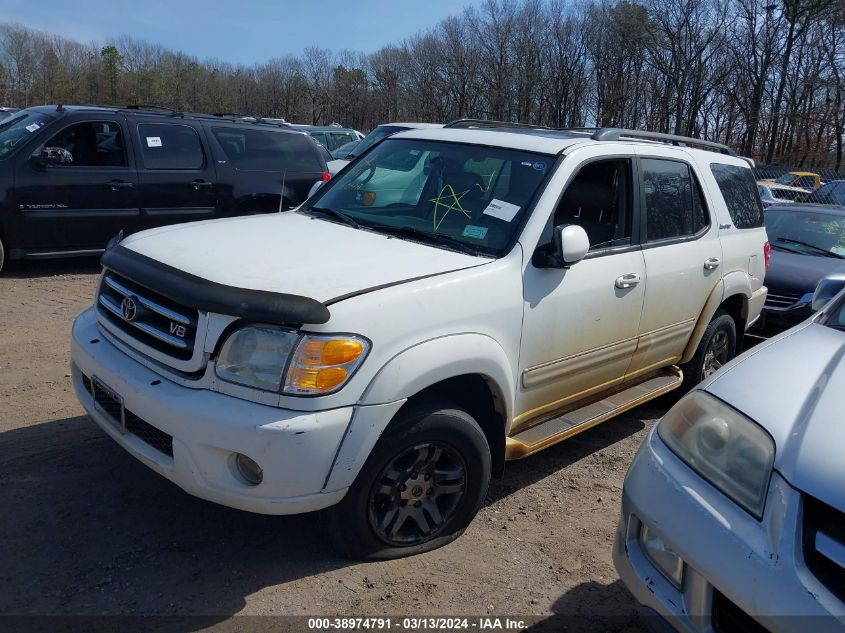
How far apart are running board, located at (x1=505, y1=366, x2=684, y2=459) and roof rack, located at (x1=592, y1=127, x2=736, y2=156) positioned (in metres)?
1.59

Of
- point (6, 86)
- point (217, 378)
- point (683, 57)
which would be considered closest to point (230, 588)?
point (217, 378)

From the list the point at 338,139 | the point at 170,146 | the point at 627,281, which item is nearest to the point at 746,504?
the point at 627,281

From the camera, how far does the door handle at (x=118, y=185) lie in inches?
323

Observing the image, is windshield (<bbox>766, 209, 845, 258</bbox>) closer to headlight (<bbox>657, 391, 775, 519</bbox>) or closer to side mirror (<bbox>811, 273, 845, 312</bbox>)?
side mirror (<bbox>811, 273, 845, 312</bbox>)

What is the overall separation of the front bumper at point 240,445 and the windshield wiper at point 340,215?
4.74 feet

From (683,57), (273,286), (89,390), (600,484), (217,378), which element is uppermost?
(683,57)

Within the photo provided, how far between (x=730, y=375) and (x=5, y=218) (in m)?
7.50

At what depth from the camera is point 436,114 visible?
53.9 metres

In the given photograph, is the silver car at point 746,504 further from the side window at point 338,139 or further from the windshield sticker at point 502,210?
the side window at point 338,139

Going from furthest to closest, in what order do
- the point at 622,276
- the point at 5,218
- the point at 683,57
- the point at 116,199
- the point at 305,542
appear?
the point at 683,57
the point at 116,199
the point at 5,218
the point at 622,276
the point at 305,542

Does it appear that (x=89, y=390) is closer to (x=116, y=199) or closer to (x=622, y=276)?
(x=622, y=276)

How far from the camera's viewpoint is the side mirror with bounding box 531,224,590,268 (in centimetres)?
343

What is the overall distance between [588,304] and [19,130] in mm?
7146

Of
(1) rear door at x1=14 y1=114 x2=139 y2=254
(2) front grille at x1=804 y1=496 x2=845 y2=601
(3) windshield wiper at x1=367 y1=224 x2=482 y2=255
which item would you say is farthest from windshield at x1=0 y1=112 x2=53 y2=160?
(2) front grille at x1=804 y1=496 x2=845 y2=601
